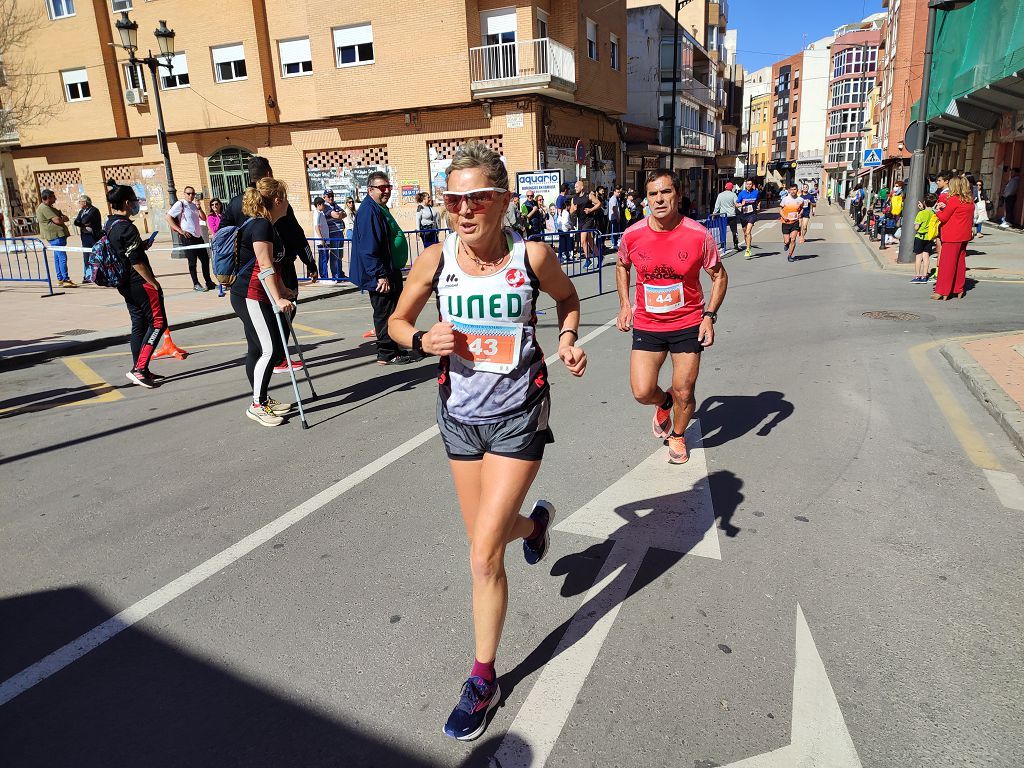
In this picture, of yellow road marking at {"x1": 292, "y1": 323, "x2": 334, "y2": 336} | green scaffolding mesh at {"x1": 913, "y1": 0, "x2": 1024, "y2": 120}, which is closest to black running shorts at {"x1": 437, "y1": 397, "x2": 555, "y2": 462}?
yellow road marking at {"x1": 292, "y1": 323, "x2": 334, "y2": 336}

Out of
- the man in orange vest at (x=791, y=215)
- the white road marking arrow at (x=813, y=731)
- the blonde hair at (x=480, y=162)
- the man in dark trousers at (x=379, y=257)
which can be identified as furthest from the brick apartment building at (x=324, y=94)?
the white road marking arrow at (x=813, y=731)

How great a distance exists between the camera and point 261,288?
5867mm

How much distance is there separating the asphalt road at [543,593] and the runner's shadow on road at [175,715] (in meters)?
0.01

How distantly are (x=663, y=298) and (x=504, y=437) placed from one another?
2454mm

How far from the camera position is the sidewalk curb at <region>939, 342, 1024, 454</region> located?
5.13 m

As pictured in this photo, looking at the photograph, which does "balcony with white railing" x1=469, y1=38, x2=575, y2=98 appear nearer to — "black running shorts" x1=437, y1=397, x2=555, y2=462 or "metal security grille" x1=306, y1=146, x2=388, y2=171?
"metal security grille" x1=306, y1=146, x2=388, y2=171

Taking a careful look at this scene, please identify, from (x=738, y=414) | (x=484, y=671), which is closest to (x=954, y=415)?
(x=738, y=414)

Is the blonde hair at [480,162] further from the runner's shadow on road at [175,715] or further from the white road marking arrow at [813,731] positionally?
the white road marking arrow at [813,731]

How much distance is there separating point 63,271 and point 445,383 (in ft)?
52.9

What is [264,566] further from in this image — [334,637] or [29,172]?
[29,172]

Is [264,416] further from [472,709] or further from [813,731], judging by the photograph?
[813,731]

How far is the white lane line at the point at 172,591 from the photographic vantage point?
2.83m

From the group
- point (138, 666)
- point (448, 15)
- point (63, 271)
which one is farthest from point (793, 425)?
point (448, 15)

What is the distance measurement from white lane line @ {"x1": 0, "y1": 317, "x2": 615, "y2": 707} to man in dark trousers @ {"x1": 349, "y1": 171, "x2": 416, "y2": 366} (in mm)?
3172
